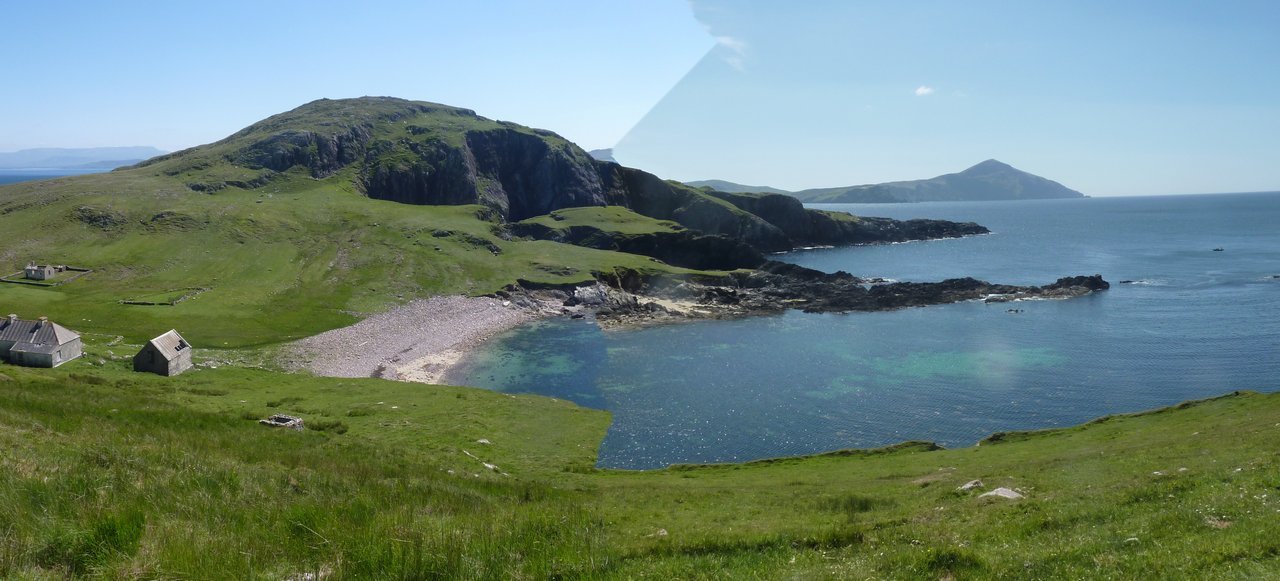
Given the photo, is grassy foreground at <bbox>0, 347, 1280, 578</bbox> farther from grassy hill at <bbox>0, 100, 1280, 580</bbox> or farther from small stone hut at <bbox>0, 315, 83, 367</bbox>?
small stone hut at <bbox>0, 315, 83, 367</bbox>

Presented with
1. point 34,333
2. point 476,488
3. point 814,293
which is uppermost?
point 34,333

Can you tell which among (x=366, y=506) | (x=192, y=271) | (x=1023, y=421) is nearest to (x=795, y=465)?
(x=1023, y=421)

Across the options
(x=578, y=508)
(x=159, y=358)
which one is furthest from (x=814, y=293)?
(x=578, y=508)

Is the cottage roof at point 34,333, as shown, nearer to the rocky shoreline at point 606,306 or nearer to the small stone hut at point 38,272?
the rocky shoreline at point 606,306

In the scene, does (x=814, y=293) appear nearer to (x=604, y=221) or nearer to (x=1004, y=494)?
(x=604, y=221)

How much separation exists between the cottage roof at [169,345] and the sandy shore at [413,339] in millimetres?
11294

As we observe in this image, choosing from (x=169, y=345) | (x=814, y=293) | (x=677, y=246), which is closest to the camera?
(x=169, y=345)

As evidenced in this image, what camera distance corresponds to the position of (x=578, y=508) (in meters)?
20.3

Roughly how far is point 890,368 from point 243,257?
10852 centimetres

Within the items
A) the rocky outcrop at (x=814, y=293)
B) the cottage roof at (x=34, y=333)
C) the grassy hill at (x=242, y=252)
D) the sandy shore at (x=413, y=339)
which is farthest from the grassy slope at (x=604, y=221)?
the cottage roof at (x=34, y=333)

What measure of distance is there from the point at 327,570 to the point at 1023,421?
60.8 metres

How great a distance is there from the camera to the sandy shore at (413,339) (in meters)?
72.4

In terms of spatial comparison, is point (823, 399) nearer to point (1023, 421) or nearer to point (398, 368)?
point (1023, 421)

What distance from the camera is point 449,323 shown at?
96.4 metres
